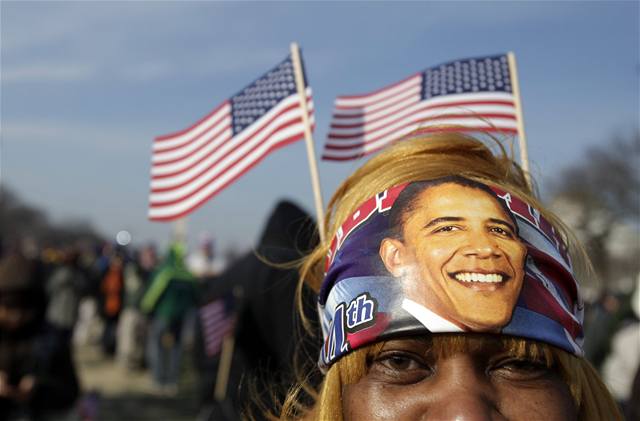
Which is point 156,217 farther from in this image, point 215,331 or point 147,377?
point 147,377

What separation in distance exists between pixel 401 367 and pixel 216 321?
22.9 feet

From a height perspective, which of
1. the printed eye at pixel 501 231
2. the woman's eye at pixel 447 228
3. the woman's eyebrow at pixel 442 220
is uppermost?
the woman's eyebrow at pixel 442 220

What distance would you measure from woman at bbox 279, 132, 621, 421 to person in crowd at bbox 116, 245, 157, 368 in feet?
35.7

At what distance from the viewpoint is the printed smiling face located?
153 centimetres

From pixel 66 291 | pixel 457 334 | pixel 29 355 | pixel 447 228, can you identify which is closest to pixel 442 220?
pixel 447 228

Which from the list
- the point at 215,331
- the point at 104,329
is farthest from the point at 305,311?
the point at 104,329

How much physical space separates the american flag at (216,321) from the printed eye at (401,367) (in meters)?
6.61

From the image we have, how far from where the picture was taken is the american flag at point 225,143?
3107mm

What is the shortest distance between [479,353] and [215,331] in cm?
711

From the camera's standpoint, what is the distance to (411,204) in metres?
1.68

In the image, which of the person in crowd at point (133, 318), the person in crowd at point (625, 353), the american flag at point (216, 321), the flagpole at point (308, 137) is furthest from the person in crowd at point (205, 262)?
the flagpole at point (308, 137)

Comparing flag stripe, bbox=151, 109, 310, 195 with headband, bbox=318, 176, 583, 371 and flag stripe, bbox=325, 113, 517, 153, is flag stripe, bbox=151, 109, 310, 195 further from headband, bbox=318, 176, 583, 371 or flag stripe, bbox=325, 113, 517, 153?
headband, bbox=318, 176, 583, 371

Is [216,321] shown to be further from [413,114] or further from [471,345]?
[471,345]

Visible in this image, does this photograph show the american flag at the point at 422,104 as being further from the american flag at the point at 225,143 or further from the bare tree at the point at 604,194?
the bare tree at the point at 604,194
